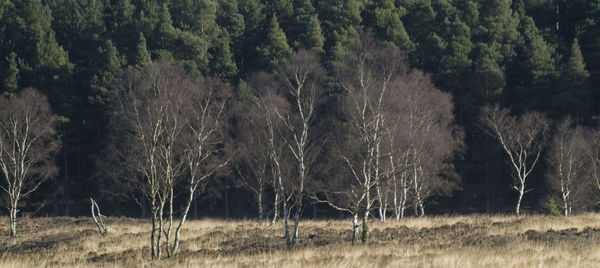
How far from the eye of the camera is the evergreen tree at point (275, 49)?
54531mm

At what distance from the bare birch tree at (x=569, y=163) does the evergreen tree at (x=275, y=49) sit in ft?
79.1

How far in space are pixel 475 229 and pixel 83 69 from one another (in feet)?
144

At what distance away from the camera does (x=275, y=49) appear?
5547 cm

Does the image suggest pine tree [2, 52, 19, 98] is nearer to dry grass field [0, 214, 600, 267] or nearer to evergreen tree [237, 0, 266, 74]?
evergreen tree [237, 0, 266, 74]

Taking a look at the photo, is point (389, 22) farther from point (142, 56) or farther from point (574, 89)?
point (142, 56)

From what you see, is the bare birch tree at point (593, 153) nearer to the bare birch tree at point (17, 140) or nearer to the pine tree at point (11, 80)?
the bare birch tree at point (17, 140)

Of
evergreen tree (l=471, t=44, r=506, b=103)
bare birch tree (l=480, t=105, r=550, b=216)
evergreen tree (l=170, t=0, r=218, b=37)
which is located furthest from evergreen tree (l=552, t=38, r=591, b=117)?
evergreen tree (l=170, t=0, r=218, b=37)

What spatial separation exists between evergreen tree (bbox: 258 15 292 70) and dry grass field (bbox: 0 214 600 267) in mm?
26208

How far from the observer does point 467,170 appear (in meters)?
51.8

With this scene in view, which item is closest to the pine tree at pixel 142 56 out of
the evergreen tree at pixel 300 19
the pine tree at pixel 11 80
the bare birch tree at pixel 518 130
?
the pine tree at pixel 11 80

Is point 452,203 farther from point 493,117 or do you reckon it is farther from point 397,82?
point 397,82

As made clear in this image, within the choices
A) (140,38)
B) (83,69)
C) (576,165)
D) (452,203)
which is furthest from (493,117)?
(83,69)

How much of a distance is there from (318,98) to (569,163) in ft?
55.5

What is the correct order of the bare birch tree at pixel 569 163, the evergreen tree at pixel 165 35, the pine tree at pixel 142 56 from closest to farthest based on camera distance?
the bare birch tree at pixel 569 163, the pine tree at pixel 142 56, the evergreen tree at pixel 165 35
